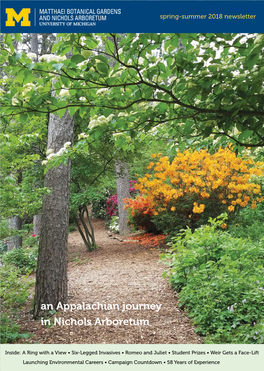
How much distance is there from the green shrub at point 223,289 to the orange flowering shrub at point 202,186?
1905 mm

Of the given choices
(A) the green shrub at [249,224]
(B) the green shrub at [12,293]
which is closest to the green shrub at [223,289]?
(A) the green shrub at [249,224]

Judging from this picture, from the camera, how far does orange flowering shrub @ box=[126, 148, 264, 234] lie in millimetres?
5102

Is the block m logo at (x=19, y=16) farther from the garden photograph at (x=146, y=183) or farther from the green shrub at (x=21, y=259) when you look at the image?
the green shrub at (x=21, y=259)

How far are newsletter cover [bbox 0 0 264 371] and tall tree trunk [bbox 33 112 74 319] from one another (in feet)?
0.04

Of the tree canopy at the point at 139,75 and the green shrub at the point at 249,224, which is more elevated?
the tree canopy at the point at 139,75

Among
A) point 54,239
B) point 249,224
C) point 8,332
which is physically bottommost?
point 8,332

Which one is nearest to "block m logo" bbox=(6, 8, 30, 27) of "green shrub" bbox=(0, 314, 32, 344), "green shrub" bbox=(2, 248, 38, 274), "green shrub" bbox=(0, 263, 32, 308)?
"green shrub" bbox=(0, 314, 32, 344)

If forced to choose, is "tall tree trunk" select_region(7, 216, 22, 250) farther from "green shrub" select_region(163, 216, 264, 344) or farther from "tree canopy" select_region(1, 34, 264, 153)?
"tree canopy" select_region(1, 34, 264, 153)

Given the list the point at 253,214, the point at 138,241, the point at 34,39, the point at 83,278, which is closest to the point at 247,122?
the point at 83,278

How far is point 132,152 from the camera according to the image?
3.17 meters

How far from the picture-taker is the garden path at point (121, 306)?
2.47 m

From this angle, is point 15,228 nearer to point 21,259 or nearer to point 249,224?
point 21,259

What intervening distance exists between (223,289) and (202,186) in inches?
114

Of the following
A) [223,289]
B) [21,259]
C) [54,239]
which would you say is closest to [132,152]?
[54,239]
